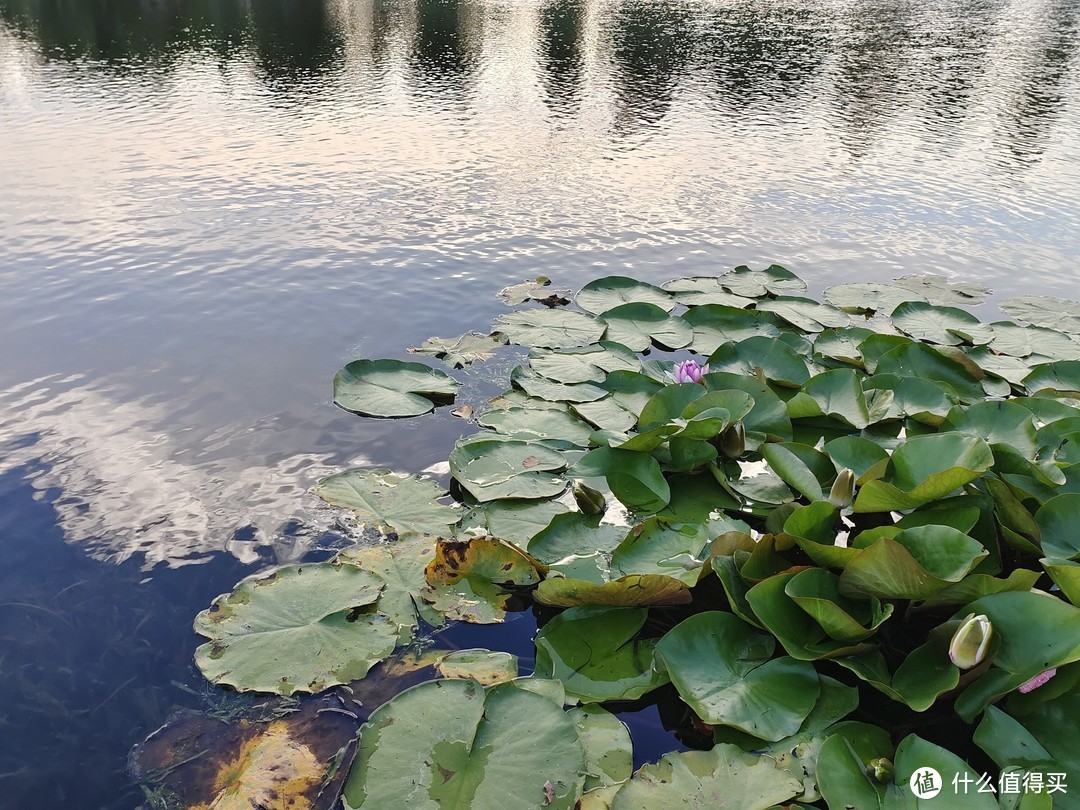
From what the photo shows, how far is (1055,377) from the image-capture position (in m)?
4.39

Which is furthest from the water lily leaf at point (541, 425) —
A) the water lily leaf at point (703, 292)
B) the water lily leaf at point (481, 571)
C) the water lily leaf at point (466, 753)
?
the water lily leaf at point (703, 292)

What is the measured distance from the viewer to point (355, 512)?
3.52 metres

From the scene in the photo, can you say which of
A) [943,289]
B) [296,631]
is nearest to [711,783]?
[296,631]

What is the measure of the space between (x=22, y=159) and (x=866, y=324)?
33.5 feet

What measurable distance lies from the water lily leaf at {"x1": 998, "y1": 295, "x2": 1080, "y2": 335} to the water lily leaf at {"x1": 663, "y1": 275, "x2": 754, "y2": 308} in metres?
2.10

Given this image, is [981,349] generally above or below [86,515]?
above

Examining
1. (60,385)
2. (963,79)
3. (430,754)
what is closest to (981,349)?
(430,754)

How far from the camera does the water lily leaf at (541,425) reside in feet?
A: 12.9

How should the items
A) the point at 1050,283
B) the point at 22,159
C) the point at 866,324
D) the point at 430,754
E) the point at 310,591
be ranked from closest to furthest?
1. the point at 430,754
2. the point at 310,591
3. the point at 866,324
4. the point at 1050,283
5. the point at 22,159

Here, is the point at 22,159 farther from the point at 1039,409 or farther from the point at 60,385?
the point at 1039,409

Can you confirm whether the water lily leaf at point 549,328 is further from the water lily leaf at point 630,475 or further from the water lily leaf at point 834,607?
the water lily leaf at point 834,607

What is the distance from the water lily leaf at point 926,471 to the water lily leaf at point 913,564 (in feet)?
0.86

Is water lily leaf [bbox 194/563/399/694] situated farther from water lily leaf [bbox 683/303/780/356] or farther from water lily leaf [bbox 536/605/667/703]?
water lily leaf [bbox 683/303/780/356]

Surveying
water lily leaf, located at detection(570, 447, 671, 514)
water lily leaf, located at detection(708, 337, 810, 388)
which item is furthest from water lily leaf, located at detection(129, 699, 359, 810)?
water lily leaf, located at detection(708, 337, 810, 388)
